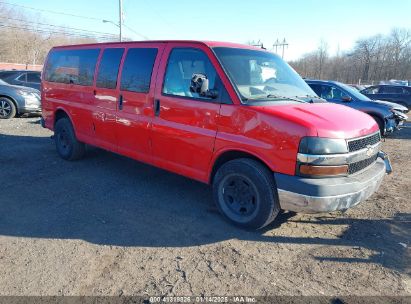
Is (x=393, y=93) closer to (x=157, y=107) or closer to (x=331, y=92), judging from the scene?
(x=331, y=92)

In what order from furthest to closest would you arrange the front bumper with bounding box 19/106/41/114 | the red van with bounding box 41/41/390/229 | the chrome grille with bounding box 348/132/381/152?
1. the front bumper with bounding box 19/106/41/114
2. the chrome grille with bounding box 348/132/381/152
3. the red van with bounding box 41/41/390/229

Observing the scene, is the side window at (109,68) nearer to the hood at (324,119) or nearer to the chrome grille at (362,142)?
the hood at (324,119)

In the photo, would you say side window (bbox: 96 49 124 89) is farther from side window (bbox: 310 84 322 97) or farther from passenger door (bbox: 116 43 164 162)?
side window (bbox: 310 84 322 97)

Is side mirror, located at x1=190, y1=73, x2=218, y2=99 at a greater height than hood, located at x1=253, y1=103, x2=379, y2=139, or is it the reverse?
side mirror, located at x1=190, y1=73, x2=218, y2=99

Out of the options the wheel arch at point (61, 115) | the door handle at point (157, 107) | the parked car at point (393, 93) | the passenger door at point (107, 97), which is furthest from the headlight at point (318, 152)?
the parked car at point (393, 93)

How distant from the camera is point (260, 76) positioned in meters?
4.25

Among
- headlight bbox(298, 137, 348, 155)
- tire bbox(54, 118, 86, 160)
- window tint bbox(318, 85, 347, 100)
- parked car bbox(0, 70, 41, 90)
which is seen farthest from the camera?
parked car bbox(0, 70, 41, 90)

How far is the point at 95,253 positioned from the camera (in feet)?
11.1

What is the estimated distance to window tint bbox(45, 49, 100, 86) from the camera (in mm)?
5734

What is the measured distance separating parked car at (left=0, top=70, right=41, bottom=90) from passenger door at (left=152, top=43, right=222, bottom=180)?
11592 mm

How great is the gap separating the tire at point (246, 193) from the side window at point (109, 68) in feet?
7.91

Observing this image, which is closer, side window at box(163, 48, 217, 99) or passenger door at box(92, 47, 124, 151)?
side window at box(163, 48, 217, 99)

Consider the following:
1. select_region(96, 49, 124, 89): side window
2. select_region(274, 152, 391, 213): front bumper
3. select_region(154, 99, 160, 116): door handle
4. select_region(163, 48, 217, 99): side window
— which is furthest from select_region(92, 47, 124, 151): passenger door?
select_region(274, 152, 391, 213): front bumper

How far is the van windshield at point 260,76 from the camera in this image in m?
3.92
